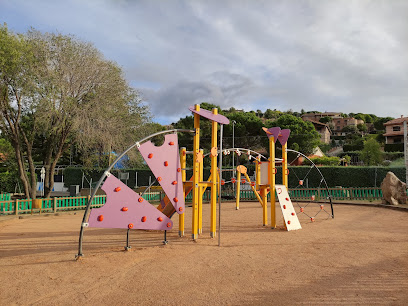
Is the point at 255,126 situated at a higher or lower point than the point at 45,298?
higher

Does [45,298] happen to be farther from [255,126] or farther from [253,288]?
[255,126]

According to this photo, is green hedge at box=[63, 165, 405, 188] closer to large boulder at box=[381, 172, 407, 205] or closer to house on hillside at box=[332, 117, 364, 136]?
large boulder at box=[381, 172, 407, 205]

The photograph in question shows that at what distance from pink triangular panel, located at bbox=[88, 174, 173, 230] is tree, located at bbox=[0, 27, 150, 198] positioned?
38.2 ft

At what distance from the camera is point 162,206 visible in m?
8.70

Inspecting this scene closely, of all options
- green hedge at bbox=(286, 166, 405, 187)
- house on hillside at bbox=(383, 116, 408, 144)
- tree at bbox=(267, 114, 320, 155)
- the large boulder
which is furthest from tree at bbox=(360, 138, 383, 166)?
the large boulder

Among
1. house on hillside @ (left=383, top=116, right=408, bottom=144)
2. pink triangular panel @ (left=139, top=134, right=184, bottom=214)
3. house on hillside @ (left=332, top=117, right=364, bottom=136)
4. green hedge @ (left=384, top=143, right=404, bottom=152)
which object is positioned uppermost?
house on hillside @ (left=332, top=117, right=364, bottom=136)

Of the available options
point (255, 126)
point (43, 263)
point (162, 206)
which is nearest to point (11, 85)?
point (162, 206)

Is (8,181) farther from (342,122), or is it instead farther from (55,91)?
(342,122)

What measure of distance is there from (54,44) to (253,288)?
17.0m

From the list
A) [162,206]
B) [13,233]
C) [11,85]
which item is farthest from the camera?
[11,85]

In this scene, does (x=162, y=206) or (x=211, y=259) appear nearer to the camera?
(x=211, y=259)

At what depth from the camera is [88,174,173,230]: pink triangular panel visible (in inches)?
237

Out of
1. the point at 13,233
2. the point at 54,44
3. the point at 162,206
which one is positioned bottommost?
the point at 13,233

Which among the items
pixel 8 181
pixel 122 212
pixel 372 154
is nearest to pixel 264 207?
pixel 122 212
